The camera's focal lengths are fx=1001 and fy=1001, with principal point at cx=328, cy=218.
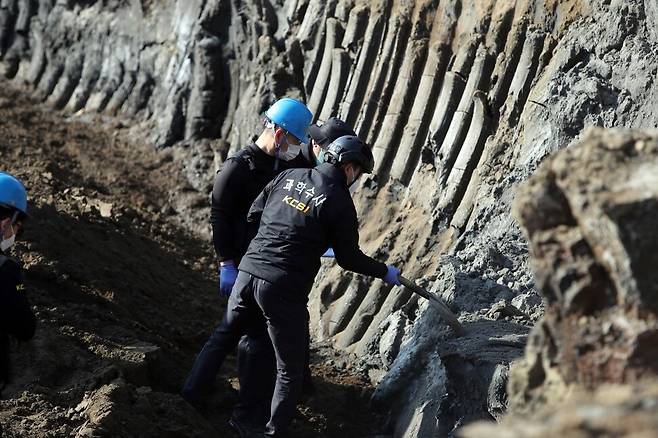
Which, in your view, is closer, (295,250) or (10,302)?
(10,302)

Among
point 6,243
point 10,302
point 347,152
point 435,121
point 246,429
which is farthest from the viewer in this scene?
point 435,121

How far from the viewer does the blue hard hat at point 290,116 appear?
6.45 metres

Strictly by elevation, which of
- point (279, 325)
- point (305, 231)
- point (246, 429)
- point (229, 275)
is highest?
point (305, 231)

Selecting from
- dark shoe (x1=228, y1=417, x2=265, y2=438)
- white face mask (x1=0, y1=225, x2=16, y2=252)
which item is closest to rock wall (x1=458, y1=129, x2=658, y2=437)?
white face mask (x1=0, y1=225, x2=16, y2=252)

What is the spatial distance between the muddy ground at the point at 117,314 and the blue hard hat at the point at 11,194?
152cm

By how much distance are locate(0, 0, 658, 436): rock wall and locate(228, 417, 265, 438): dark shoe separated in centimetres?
93

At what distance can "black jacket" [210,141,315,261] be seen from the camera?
6.43m

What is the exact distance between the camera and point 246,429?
6.10m

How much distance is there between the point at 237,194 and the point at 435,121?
276 centimetres

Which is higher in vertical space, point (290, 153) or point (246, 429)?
point (290, 153)

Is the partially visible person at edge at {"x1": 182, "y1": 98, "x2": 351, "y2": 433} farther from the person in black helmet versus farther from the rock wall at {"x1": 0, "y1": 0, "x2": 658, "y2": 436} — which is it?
the rock wall at {"x1": 0, "y1": 0, "x2": 658, "y2": 436}

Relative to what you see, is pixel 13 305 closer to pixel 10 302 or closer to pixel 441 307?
pixel 10 302

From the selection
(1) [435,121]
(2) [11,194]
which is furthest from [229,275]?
(1) [435,121]

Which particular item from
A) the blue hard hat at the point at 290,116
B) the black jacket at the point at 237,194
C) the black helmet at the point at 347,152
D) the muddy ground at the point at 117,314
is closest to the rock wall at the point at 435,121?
the muddy ground at the point at 117,314
